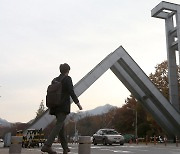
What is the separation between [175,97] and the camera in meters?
34.3

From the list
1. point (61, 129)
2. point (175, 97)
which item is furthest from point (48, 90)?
point (175, 97)

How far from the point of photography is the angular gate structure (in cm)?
3202

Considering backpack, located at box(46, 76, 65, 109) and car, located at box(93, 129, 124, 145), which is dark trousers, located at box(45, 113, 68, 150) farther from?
car, located at box(93, 129, 124, 145)

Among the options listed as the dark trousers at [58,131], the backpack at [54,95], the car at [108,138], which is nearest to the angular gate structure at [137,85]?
the car at [108,138]

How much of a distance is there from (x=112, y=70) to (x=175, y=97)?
24.1ft

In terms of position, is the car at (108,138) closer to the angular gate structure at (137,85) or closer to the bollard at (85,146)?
the angular gate structure at (137,85)

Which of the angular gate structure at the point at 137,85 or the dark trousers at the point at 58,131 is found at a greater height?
the angular gate structure at the point at 137,85

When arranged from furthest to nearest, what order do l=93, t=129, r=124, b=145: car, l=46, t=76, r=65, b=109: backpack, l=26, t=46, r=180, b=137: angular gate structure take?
l=26, t=46, r=180, b=137: angular gate structure < l=93, t=129, r=124, b=145: car < l=46, t=76, r=65, b=109: backpack

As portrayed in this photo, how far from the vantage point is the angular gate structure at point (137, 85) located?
32016 mm

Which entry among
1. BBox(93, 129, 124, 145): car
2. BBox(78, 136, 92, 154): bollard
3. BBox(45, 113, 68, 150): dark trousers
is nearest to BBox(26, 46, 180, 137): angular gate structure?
BBox(93, 129, 124, 145): car

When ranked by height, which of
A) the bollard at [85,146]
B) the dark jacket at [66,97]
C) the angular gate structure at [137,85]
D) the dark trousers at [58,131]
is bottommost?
the bollard at [85,146]

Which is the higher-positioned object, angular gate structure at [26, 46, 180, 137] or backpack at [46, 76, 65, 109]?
angular gate structure at [26, 46, 180, 137]

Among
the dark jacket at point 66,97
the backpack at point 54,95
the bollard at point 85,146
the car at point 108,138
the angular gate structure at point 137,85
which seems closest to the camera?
the bollard at point 85,146

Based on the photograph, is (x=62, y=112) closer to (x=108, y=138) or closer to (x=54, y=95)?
(x=54, y=95)
